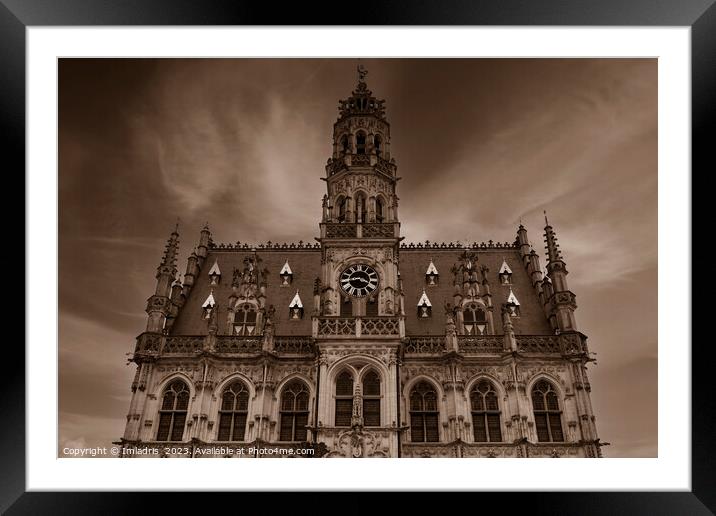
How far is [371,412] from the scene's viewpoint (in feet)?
52.1

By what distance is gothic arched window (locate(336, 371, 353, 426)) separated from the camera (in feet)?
51.4

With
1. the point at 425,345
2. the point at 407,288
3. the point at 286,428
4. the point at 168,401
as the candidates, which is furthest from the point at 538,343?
the point at 168,401

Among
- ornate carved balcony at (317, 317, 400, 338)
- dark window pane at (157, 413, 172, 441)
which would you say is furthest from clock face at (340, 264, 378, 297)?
dark window pane at (157, 413, 172, 441)

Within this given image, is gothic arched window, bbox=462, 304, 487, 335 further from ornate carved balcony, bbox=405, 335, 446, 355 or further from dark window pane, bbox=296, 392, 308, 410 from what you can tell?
dark window pane, bbox=296, 392, 308, 410

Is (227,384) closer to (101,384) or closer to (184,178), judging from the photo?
(101,384)

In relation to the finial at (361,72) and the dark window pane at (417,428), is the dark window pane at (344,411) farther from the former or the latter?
the finial at (361,72)

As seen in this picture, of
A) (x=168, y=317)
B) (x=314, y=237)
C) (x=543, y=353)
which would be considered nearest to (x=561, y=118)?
(x=543, y=353)

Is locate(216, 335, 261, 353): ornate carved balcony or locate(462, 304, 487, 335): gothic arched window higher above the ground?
locate(462, 304, 487, 335): gothic arched window

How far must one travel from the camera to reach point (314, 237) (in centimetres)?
1875

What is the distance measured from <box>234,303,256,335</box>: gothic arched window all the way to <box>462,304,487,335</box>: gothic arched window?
26.2 ft

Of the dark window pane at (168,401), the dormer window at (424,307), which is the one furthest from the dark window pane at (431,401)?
the dark window pane at (168,401)
